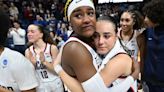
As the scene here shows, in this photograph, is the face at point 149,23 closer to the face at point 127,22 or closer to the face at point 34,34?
the face at point 127,22

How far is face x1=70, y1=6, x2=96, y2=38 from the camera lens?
2311mm

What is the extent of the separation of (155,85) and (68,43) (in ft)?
5.05

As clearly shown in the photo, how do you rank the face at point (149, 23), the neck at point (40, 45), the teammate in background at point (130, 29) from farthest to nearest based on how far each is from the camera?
the neck at point (40, 45) → the teammate in background at point (130, 29) → the face at point (149, 23)

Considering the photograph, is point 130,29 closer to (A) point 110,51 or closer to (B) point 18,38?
(A) point 110,51

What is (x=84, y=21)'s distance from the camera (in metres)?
2.30

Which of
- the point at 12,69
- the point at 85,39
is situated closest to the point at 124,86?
the point at 85,39

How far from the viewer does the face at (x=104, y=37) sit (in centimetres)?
240

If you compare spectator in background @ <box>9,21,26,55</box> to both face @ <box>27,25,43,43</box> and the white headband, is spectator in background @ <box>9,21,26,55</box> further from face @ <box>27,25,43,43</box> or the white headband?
the white headband

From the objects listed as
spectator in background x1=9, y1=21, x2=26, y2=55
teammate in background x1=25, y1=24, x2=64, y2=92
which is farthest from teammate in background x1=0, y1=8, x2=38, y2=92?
spectator in background x1=9, y1=21, x2=26, y2=55

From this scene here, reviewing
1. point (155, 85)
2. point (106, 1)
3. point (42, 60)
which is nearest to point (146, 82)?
point (155, 85)

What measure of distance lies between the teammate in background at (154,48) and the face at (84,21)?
1.32 m

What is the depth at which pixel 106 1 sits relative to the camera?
828 inches

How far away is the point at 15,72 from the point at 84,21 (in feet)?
1.78

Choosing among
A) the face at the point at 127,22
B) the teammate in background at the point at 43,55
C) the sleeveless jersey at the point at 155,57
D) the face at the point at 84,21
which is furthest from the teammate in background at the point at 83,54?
the face at the point at 127,22
